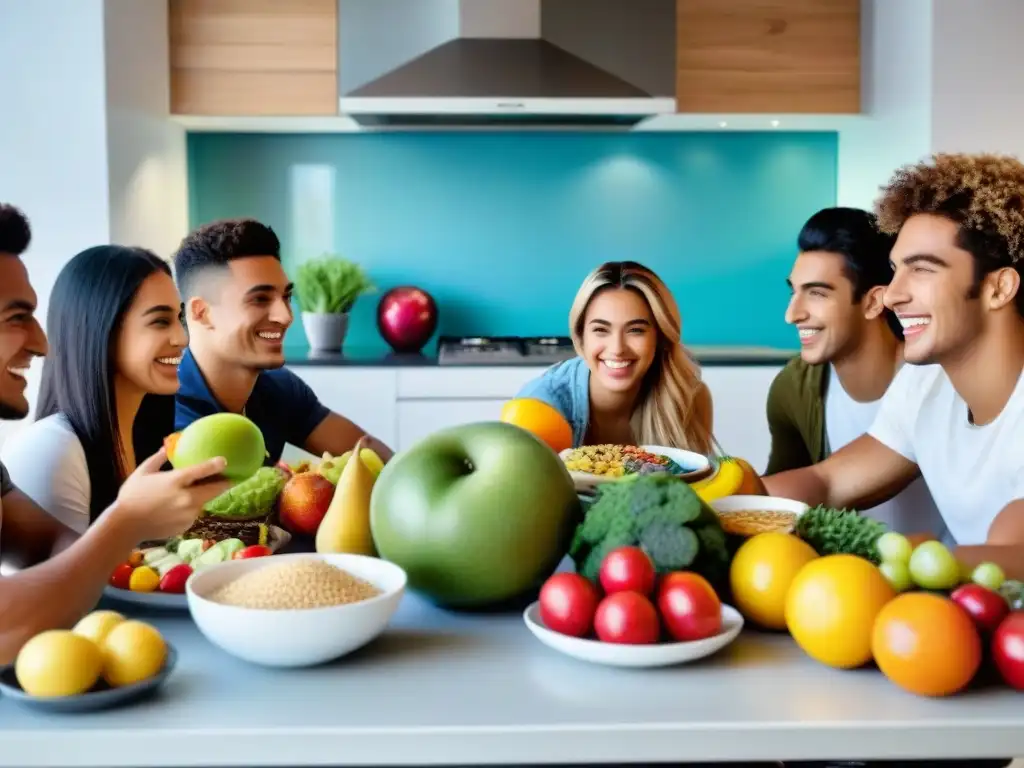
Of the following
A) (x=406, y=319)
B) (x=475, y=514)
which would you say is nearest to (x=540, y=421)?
(x=475, y=514)

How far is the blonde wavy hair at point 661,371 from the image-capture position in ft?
7.41

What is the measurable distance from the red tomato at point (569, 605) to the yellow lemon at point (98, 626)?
0.38m

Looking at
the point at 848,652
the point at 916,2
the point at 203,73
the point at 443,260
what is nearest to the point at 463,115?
the point at 443,260

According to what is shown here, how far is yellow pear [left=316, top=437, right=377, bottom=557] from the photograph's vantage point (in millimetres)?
1173

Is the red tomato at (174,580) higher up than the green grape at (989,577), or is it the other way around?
the green grape at (989,577)

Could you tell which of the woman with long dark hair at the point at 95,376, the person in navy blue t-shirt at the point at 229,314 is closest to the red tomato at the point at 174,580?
the woman with long dark hair at the point at 95,376

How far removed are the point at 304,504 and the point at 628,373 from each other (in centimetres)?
107

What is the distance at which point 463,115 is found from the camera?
12.0 ft

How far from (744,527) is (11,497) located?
0.89 metres

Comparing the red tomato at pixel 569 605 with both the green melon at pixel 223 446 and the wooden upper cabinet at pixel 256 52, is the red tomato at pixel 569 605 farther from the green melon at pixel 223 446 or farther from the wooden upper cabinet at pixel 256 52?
the wooden upper cabinet at pixel 256 52

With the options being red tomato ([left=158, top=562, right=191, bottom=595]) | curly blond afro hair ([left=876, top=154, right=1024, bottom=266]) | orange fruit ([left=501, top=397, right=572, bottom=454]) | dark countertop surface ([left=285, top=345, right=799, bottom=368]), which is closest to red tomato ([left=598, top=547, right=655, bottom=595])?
red tomato ([left=158, top=562, right=191, bottom=595])

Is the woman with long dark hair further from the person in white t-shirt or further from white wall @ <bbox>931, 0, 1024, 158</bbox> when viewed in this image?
white wall @ <bbox>931, 0, 1024, 158</bbox>

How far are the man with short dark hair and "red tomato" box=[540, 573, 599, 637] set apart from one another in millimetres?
345

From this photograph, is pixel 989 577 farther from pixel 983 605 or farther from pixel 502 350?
pixel 502 350
